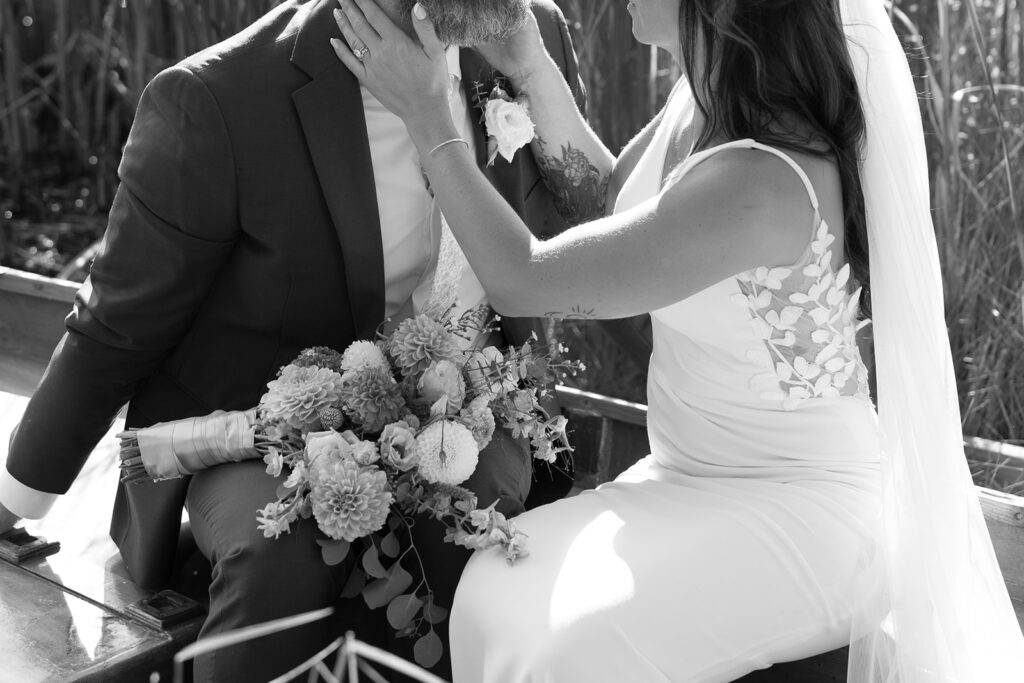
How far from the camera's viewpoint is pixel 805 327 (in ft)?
6.19

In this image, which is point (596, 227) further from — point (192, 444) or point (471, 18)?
point (192, 444)

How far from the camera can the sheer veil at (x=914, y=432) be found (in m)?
1.76

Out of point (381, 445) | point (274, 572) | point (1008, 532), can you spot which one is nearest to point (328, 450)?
point (381, 445)

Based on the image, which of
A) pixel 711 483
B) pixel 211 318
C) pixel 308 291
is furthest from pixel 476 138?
pixel 711 483

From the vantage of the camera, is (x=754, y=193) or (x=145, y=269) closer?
(x=754, y=193)

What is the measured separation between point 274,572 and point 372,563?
138 mm

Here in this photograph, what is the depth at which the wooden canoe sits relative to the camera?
1.76 m

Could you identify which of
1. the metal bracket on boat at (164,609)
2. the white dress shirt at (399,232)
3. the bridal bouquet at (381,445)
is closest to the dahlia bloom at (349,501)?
the bridal bouquet at (381,445)

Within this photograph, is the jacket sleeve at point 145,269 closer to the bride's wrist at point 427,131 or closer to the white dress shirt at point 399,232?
the white dress shirt at point 399,232

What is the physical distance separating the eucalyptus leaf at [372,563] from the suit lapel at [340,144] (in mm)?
494

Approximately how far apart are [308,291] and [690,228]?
0.66m

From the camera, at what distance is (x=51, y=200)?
4.93m

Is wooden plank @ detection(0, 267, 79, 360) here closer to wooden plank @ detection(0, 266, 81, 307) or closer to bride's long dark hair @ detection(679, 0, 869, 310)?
wooden plank @ detection(0, 266, 81, 307)

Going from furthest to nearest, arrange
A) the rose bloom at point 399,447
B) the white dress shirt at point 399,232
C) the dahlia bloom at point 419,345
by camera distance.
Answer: the white dress shirt at point 399,232 → the dahlia bloom at point 419,345 → the rose bloom at point 399,447
